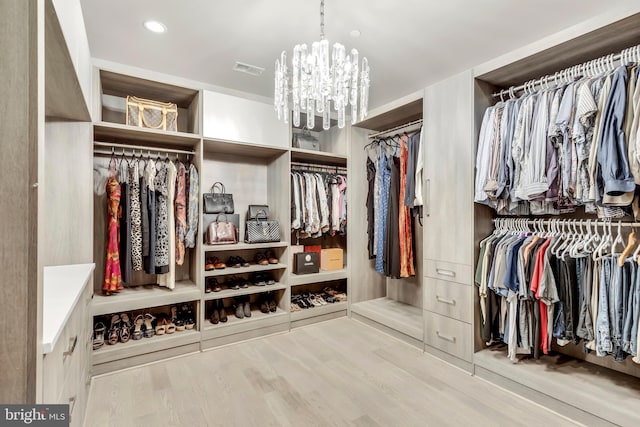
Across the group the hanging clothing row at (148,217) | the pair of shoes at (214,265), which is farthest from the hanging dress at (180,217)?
the pair of shoes at (214,265)

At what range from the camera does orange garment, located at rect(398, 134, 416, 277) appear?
298 cm

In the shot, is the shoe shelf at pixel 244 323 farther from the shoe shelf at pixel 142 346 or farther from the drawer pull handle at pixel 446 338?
the drawer pull handle at pixel 446 338

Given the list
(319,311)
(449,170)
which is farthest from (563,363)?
(319,311)

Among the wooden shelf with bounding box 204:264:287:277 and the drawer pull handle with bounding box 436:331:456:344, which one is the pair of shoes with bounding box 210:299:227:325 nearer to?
the wooden shelf with bounding box 204:264:287:277

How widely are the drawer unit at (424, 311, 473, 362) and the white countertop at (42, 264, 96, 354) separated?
232 centimetres

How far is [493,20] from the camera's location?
88.0 inches

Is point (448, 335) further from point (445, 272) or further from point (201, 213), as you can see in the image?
point (201, 213)

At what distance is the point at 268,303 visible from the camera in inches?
122

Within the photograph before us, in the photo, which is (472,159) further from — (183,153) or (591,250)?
(183,153)

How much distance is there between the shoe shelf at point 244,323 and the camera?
268 centimetres

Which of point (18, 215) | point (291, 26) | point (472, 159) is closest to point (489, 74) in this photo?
point (472, 159)

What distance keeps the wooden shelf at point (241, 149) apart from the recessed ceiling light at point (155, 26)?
2.74ft

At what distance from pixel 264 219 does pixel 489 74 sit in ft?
7.47

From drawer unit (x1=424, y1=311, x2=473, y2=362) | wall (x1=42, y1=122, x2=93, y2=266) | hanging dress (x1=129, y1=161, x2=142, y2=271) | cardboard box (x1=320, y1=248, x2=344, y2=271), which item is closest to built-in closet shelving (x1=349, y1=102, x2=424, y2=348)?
cardboard box (x1=320, y1=248, x2=344, y2=271)
